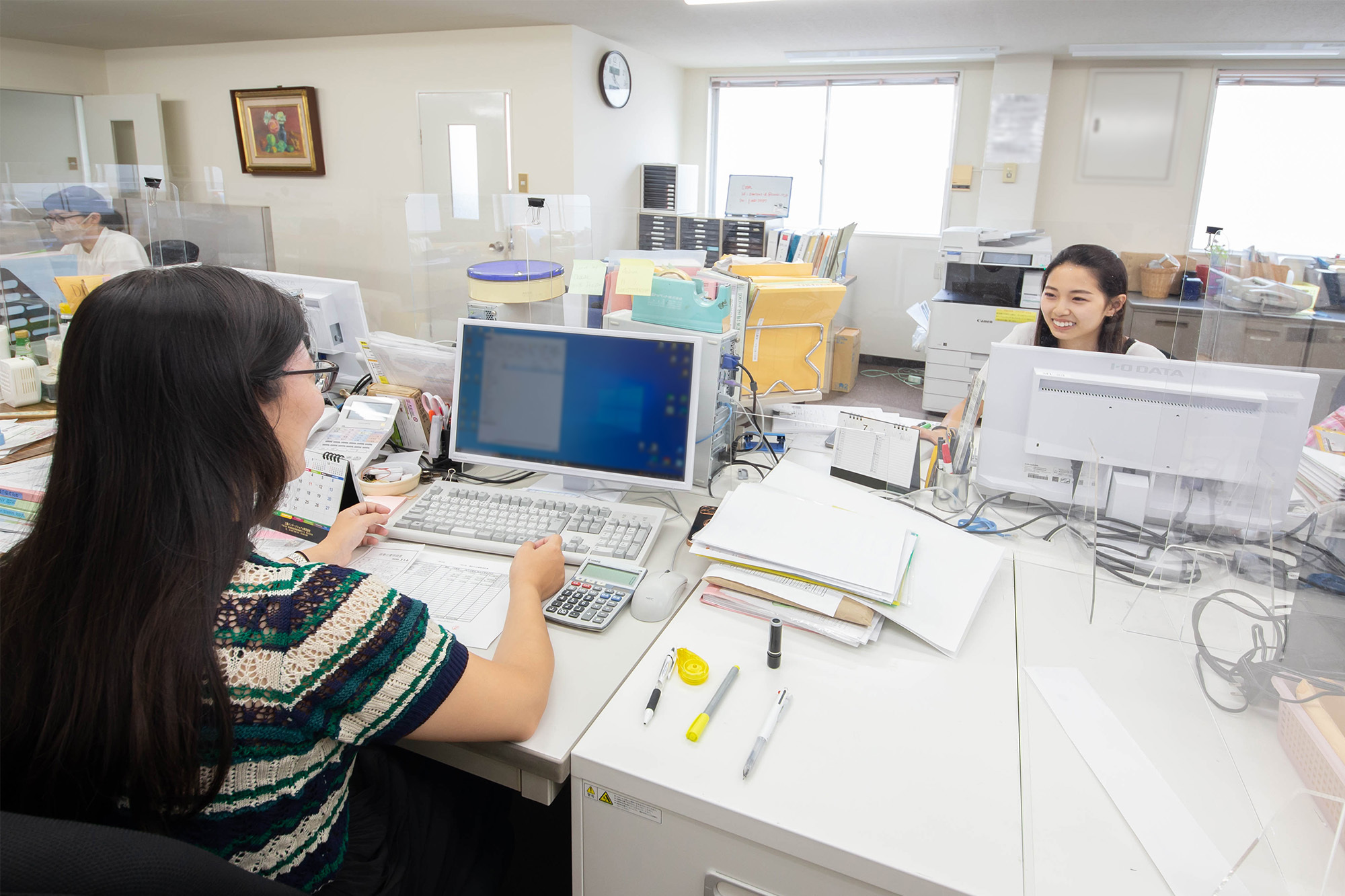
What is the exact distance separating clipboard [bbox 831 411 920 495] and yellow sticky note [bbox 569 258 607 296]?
29.3 inches

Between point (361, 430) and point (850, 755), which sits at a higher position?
point (361, 430)

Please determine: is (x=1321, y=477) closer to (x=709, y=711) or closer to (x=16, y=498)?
(x=709, y=711)

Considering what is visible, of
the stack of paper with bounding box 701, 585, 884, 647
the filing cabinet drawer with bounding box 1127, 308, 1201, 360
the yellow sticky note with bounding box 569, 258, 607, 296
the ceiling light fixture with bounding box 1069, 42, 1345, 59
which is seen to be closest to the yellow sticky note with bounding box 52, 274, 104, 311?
the yellow sticky note with bounding box 569, 258, 607, 296

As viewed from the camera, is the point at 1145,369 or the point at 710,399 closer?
the point at 1145,369

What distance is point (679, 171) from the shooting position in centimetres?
570

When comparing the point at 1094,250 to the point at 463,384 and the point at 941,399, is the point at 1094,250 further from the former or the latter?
the point at 941,399

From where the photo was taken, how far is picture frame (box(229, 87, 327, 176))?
562 centimetres

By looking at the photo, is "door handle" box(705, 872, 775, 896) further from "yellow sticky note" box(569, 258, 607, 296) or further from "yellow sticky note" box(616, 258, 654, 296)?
"yellow sticky note" box(569, 258, 607, 296)

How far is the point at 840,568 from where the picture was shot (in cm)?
124

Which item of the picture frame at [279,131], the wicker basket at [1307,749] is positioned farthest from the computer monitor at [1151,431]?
the picture frame at [279,131]

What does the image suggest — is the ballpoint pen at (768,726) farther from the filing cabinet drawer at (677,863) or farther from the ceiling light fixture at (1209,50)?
the ceiling light fixture at (1209,50)

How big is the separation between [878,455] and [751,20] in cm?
361

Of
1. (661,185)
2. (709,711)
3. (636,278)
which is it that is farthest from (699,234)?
(709,711)

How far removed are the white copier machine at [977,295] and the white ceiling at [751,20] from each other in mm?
1211
